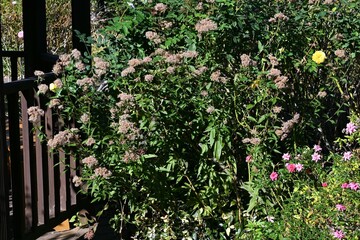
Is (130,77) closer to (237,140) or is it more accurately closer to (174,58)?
(174,58)

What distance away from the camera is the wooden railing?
3.42 metres

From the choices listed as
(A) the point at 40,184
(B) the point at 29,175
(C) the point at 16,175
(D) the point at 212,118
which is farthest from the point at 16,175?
(D) the point at 212,118

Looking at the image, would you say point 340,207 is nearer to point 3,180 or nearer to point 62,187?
point 3,180

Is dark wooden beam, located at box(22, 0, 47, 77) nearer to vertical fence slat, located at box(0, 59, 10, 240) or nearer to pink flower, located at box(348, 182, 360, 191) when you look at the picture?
vertical fence slat, located at box(0, 59, 10, 240)

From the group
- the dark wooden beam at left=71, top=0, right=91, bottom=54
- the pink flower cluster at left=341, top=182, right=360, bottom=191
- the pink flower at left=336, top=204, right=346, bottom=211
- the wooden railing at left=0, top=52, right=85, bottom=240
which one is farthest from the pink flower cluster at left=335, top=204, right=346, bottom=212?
the dark wooden beam at left=71, top=0, right=91, bottom=54

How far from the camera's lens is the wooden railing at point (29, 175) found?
135 inches

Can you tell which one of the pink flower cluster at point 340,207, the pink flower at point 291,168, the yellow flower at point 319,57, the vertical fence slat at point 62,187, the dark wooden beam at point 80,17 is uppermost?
the dark wooden beam at point 80,17

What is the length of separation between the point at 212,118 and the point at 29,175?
113 centimetres

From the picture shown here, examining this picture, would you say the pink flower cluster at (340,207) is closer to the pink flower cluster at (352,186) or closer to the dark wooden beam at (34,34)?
the pink flower cluster at (352,186)

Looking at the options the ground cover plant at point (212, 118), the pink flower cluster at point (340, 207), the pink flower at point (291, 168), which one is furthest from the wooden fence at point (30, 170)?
the pink flower cluster at point (340, 207)

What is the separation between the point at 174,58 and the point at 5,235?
4.20ft

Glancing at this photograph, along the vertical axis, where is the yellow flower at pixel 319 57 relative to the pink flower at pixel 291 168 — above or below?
above

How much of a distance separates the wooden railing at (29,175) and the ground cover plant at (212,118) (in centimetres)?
12

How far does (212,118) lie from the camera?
3.91 m
